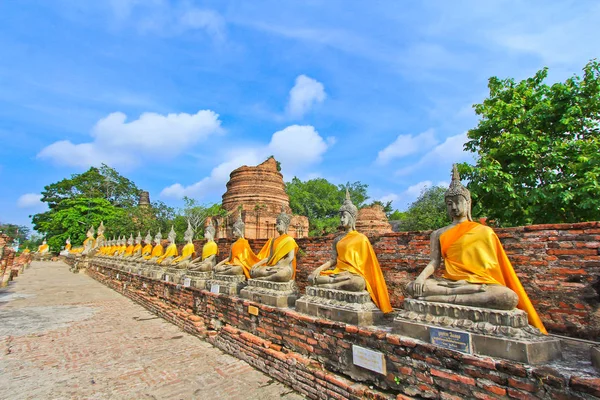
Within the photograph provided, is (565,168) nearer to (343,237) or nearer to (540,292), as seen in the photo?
(540,292)

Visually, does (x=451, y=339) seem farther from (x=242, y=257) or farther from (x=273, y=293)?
(x=242, y=257)

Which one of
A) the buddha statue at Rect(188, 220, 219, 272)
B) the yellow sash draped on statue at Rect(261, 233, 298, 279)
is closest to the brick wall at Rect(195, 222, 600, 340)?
the yellow sash draped on statue at Rect(261, 233, 298, 279)

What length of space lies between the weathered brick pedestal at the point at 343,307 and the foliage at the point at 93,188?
4609 cm

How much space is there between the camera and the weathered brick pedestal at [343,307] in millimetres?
4043

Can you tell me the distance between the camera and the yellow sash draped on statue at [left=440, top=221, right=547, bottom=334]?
3.20 m

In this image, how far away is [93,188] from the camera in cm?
4512

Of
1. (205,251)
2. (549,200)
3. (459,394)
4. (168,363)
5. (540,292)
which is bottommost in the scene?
(168,363)

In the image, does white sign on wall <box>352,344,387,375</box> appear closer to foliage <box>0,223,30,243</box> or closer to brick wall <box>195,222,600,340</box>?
brick wall <box>195,222,600,340</box>

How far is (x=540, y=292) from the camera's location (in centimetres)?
432

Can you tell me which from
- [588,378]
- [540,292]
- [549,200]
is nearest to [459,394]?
[588,378]

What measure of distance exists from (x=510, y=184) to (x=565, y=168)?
118cm

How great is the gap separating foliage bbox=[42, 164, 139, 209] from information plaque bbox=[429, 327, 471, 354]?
4786 cm

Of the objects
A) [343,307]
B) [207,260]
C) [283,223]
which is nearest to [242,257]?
[283,223]

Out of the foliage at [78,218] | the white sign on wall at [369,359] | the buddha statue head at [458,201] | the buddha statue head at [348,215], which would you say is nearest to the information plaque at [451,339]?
the white sign on wall at [369,359]
